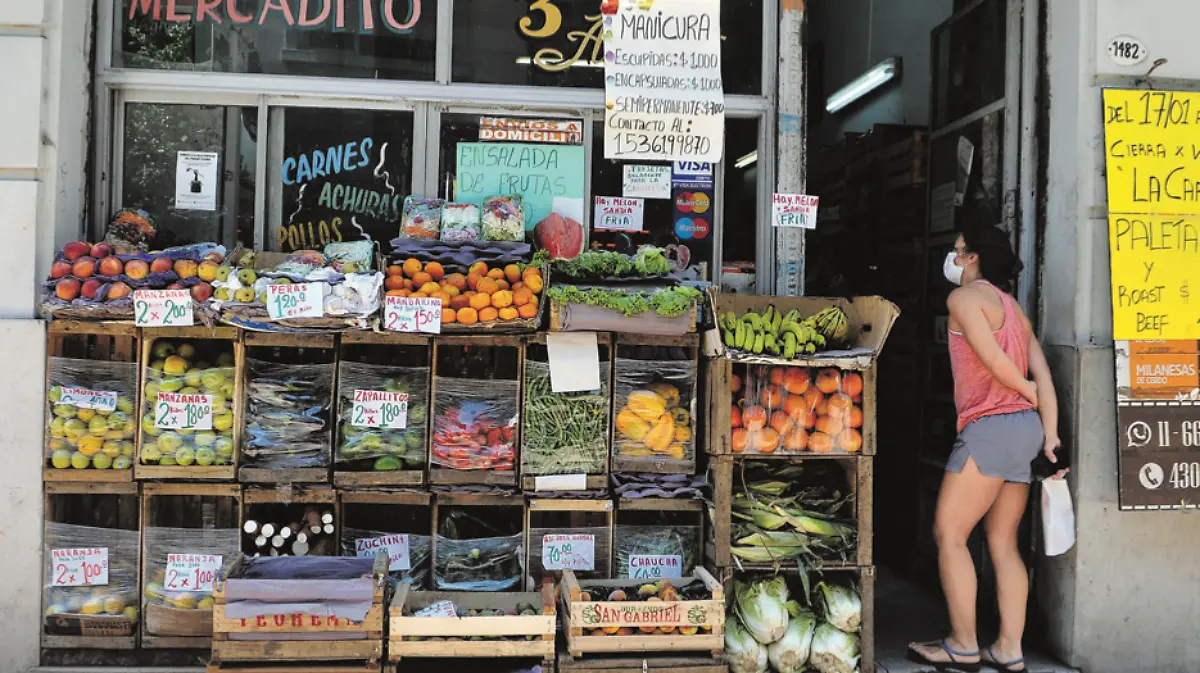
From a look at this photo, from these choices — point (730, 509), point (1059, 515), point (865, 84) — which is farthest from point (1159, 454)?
point (865, 84)

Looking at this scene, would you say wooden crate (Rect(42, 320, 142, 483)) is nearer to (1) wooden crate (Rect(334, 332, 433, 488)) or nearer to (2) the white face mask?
(1) wooden crate (Rect(334, 332, 433, 488))

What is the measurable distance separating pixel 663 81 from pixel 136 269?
3.03 m

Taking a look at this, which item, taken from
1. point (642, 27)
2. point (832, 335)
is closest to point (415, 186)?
point (642, 27)

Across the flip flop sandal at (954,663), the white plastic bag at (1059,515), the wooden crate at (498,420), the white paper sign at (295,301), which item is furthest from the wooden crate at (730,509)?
the white paper sign at (295,301)

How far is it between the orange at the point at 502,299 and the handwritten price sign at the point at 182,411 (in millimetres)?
1542

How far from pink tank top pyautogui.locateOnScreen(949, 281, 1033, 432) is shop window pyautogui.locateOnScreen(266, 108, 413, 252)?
3248 mm

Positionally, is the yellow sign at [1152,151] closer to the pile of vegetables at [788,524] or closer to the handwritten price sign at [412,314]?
the pile of vegetables at [788,524]

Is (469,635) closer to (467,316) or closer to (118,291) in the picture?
(467,316)

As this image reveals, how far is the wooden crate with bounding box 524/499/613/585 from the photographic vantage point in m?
4.84

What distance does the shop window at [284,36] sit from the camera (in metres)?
5.32

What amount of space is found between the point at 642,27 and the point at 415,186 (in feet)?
5.36

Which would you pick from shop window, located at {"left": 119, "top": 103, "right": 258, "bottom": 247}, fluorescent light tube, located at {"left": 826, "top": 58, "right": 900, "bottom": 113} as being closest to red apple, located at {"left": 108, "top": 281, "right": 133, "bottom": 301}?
shop window, located at {"left": 119, "top": 103, "right": 258, "bottom": 247}

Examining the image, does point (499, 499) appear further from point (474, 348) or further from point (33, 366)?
point (33, 366)

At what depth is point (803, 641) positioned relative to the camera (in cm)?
458
